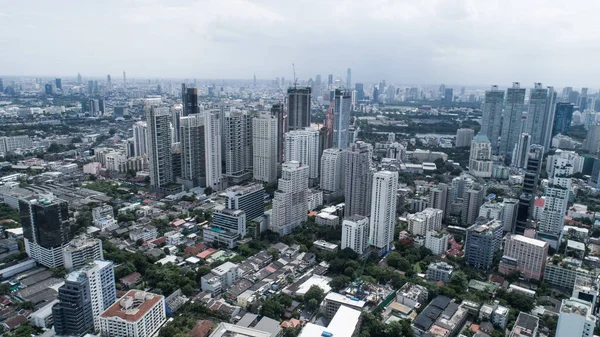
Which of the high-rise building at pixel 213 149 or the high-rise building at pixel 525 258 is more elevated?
the high-rise building at pixel 213 149

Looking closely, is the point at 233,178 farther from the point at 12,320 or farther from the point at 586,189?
the point at 586,189

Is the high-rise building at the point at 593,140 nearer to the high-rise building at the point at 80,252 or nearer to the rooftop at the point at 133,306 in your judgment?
A: the rooftop at the point at 133,306

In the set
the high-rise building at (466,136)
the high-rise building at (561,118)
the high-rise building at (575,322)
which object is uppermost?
the high-rise building at (561,118)

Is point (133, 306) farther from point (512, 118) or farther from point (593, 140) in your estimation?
point (593, 140)

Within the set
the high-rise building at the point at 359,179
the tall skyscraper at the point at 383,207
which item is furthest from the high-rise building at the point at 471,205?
the tall skyscraper at the point at 383,207

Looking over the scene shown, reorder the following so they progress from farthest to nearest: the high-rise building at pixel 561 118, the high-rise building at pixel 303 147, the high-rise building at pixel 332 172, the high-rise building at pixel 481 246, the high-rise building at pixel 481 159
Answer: the high-rise building at pixel 561 118 < the high-rise building at pixel 481 159 < the high-rise building at pixel 303 147 < the high-rise building at pixel 332 172 < the high-rise building at pixel 481 246

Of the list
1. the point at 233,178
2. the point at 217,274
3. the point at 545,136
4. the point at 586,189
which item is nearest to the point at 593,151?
the point at 545,136

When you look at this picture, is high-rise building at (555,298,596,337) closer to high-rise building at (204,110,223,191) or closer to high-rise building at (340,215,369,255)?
high-rise building at (340,215,369,255)
